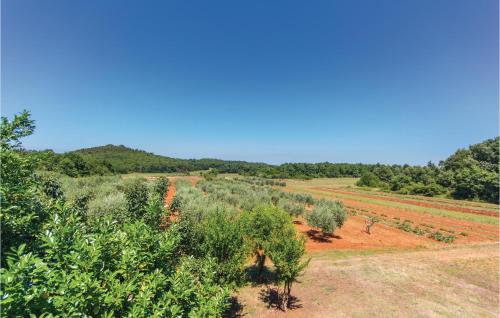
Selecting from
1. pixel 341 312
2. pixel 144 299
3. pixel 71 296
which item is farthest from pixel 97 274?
pixel 341 312

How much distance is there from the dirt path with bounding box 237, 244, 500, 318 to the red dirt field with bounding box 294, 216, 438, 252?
3.62 metres

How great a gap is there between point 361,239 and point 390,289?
1271cm

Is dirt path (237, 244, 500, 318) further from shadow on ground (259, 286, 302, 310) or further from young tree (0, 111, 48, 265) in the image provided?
young tree (0, 111, 48, 265)

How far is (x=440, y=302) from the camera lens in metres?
12.3

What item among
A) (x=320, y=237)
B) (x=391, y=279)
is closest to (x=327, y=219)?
(x=320, y=237)

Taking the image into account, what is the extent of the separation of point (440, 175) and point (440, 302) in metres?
88.4

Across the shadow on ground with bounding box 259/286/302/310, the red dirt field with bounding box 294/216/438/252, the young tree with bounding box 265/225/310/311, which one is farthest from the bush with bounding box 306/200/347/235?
the young tree with bounding box 265/225/310/311

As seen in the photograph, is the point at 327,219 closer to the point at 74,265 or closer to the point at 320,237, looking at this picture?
the point at 320,237

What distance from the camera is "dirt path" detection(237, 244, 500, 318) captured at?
11.5 meters

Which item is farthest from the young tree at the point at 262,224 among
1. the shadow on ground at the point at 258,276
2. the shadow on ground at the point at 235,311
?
the shadow on ground at the point at 235,311

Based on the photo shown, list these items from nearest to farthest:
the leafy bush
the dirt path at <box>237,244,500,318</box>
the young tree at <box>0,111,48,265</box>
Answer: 1. the young tree at <box>0,111,48,265</box>
2. the dirt path at <box>237,244,500,318</box>
3. the leafy bush

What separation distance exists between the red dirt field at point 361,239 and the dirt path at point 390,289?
11.9ft

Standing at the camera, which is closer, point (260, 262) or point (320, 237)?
point (260, 262)

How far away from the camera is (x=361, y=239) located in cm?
2566
